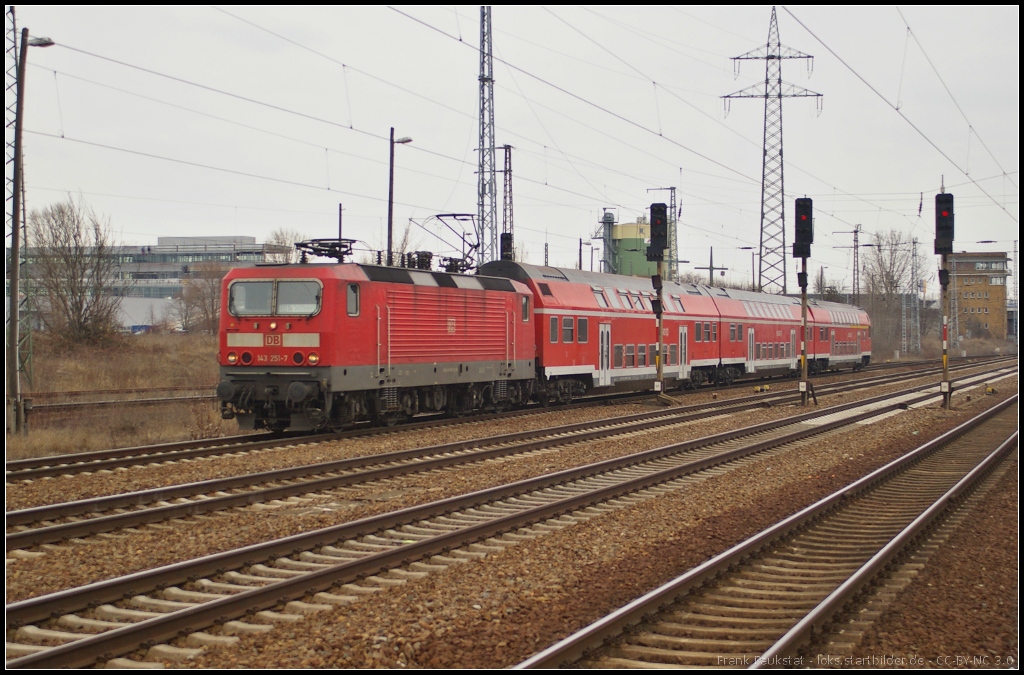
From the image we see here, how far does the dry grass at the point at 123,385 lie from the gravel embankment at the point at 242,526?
24.2ft

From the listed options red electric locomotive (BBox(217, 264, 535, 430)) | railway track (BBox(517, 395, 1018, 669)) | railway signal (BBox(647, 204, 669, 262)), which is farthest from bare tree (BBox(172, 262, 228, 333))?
railway track (BBox(517, 395, 1018, 669))

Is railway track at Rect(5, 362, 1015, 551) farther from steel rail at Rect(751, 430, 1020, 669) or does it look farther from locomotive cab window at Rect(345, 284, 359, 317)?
steel rail at Rect(751, 430, 1020, 669)

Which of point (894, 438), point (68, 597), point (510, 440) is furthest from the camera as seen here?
point (894, 438)

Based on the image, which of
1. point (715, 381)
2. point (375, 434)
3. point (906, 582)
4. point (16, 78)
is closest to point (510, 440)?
point (375, 434)

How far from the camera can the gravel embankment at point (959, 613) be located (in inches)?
258

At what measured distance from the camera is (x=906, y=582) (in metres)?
8.54

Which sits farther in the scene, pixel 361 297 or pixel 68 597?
pixel 361 297

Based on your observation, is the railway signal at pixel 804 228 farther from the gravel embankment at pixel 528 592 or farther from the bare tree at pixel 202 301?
the bare tree at pixel 202 301

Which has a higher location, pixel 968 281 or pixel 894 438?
pixel 968 281

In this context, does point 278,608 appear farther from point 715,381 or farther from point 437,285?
point 715,381

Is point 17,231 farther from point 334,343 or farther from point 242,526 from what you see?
point 242,526

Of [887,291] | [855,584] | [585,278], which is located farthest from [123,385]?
[887,291]

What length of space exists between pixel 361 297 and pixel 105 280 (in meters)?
26.3

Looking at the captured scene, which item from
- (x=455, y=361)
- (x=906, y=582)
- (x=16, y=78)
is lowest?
(x=906, y=582)
